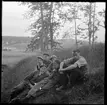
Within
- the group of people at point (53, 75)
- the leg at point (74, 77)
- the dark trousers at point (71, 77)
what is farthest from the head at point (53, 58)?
the leg at point (74, 77)

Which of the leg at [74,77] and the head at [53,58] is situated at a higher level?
the head at [53,58]

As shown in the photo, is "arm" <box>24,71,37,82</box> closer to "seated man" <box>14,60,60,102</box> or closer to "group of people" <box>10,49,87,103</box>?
"group of people" <box>10,49,87,103</box>

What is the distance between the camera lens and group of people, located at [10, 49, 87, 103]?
3.46 metres

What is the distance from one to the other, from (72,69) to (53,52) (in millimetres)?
523

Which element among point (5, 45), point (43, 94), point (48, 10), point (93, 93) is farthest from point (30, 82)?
point (48, 10)

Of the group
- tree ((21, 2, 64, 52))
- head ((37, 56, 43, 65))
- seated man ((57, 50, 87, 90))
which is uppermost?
tree ((21, 2, 64, 52))

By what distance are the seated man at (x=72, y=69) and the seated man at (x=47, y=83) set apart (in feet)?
0.32

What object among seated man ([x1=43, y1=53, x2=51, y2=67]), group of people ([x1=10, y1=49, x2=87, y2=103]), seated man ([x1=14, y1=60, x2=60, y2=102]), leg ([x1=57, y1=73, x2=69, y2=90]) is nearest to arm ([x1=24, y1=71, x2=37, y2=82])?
group of people ([x1=10, y1=49, x2=87, y2=103])

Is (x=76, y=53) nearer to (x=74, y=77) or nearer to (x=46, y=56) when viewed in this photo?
(x=74, y=77)

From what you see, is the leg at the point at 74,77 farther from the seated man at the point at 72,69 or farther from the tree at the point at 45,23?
the tree at the point at 45,23

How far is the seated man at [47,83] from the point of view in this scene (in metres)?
3.43

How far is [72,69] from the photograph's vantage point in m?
3.46

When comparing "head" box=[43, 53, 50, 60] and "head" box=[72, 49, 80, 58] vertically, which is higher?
"head" box=[72, 49, 80, 58]

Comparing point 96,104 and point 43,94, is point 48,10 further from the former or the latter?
point 96,104
